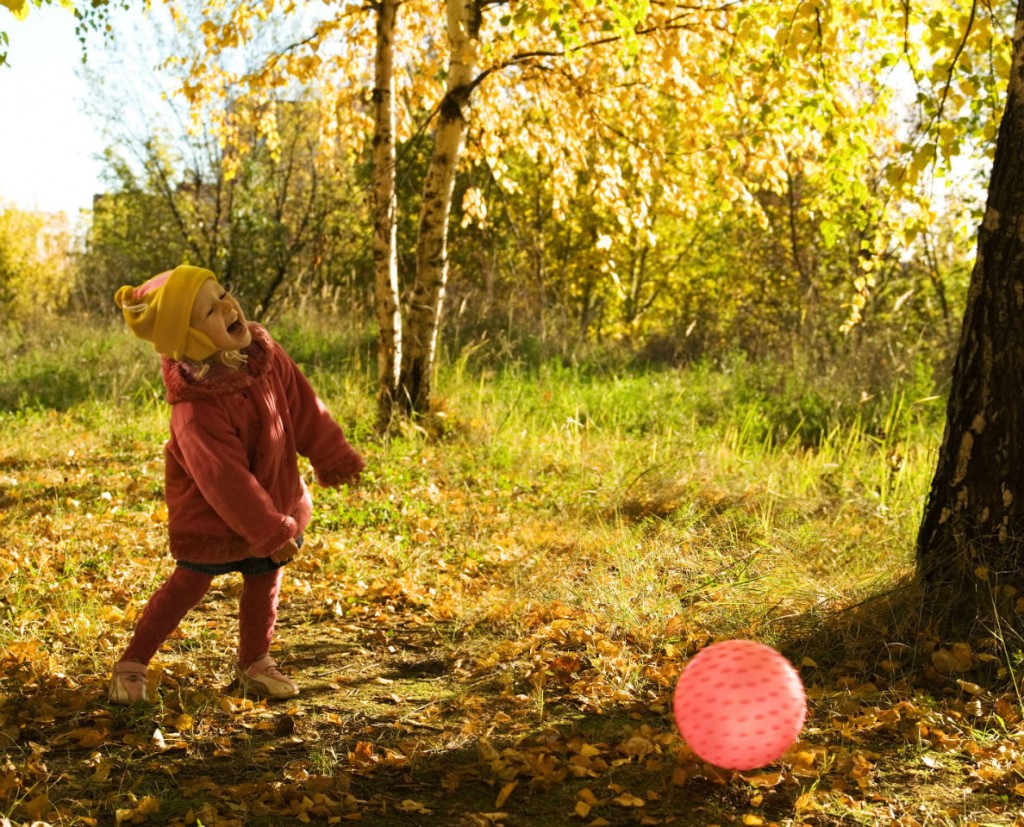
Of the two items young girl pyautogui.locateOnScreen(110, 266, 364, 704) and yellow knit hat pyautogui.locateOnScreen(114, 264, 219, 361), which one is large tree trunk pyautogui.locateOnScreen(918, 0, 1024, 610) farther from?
yellow knit hat pyautogui.locateOnScreen(114, 264, 219, 361)

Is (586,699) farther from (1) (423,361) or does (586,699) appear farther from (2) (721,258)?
(2) (721,258)

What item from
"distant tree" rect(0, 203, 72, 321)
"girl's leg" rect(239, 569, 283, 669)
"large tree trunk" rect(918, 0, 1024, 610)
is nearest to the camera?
"girl's leg" rect(239, 569, 283, 669)

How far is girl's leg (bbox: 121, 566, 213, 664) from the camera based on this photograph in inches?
127

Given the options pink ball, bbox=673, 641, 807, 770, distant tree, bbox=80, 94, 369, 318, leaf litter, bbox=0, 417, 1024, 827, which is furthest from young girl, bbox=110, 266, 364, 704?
distant tree, bbox=80, 94, 369, 318

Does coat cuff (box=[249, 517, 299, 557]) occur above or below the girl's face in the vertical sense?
below

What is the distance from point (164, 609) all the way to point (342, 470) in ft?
2.38

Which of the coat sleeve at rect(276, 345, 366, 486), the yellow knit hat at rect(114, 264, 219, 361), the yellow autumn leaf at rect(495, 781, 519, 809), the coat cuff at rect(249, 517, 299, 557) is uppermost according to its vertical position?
the yellow knit hat at rect(114, 264, 219, 361)

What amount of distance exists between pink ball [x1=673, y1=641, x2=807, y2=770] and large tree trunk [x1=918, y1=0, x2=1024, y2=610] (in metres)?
1.31

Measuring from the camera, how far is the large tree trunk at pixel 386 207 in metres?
7.27

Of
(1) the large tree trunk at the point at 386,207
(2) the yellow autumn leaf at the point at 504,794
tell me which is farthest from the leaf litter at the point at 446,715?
(1) the large tree trunk at the point at 386,207

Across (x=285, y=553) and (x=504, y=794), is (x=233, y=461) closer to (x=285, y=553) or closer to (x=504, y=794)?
(x=285, y=553)

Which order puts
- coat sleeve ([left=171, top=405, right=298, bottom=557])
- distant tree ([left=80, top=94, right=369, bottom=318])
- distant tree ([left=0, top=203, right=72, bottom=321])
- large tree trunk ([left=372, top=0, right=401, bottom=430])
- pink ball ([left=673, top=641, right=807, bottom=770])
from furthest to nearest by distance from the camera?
1. distant tree ([left=0, top=203, right=72, bottom=321])
2. distant tree ([left=80, top=94, right=369, bottom=318])
3. large tree trunk ([left=372, top=0, right=401, bottom=430])
4. coat sleeve ([left=171, top=405, right=298, bottom=557])
5. pink ball ([left=673, top=641, right=807, bottom=770])

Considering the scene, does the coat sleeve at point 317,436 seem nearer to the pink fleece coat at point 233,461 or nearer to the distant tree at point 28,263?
the pink fleece coat at point 233,461

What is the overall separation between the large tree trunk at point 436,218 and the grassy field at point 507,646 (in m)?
0.51
